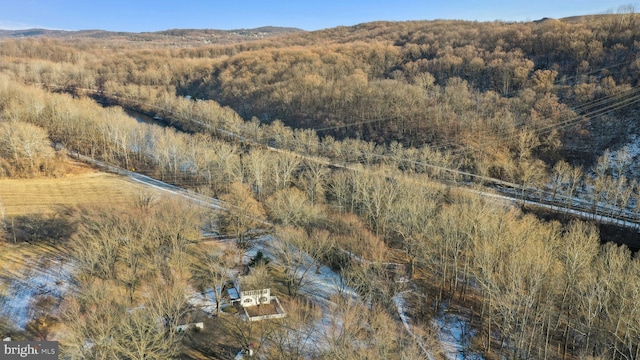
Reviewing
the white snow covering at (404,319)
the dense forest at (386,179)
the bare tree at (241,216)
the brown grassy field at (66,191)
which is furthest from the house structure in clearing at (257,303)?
the brown grassy field at (66,191)

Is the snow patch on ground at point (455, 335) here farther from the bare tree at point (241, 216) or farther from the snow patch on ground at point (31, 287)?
the snow patch on ground at point (31, 287)

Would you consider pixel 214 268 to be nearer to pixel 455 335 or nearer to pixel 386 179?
pixel 455 335

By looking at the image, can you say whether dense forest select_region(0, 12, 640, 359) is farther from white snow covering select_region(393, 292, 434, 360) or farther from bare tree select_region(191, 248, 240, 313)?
white snow covering select_region(393, 292, 434, 360)

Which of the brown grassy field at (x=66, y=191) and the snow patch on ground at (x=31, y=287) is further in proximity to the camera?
the brown grassy field at (x=66, y=191)

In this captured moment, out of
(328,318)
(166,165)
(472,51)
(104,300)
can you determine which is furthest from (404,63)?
(104,300)

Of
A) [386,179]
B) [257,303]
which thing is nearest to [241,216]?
[257,303]
